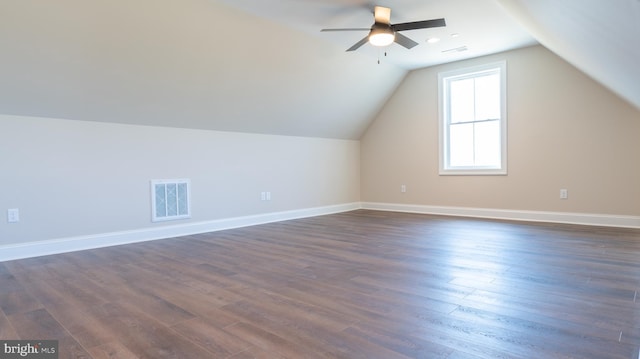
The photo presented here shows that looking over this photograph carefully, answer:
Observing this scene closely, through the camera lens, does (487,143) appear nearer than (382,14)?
No

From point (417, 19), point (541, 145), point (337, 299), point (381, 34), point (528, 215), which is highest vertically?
point (417, 19)

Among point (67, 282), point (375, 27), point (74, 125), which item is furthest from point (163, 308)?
point (375, 27)

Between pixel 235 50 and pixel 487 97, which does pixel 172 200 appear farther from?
pixel 487 97

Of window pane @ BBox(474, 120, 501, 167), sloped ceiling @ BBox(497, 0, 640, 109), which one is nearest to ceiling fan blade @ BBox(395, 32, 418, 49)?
sloped ceiling @ BBox(497, 0, 640, 109)

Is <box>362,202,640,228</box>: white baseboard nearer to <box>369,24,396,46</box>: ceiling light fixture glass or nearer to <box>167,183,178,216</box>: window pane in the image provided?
<box>369,24,396,46</box>: ceiling light fixture glass

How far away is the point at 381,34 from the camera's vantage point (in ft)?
11.8

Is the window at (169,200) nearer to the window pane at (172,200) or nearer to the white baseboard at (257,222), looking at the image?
the window pane at (172,200)

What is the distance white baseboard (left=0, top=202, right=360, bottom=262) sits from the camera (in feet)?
11.4

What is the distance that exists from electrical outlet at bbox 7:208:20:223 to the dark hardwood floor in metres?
0.41

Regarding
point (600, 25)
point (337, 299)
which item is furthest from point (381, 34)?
point (337, 299)

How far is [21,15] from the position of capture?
2.77m

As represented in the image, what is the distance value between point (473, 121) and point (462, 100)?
40cm

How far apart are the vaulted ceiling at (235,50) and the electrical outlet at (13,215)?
91 cm

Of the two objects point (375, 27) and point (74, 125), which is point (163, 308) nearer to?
point (74, 125)
